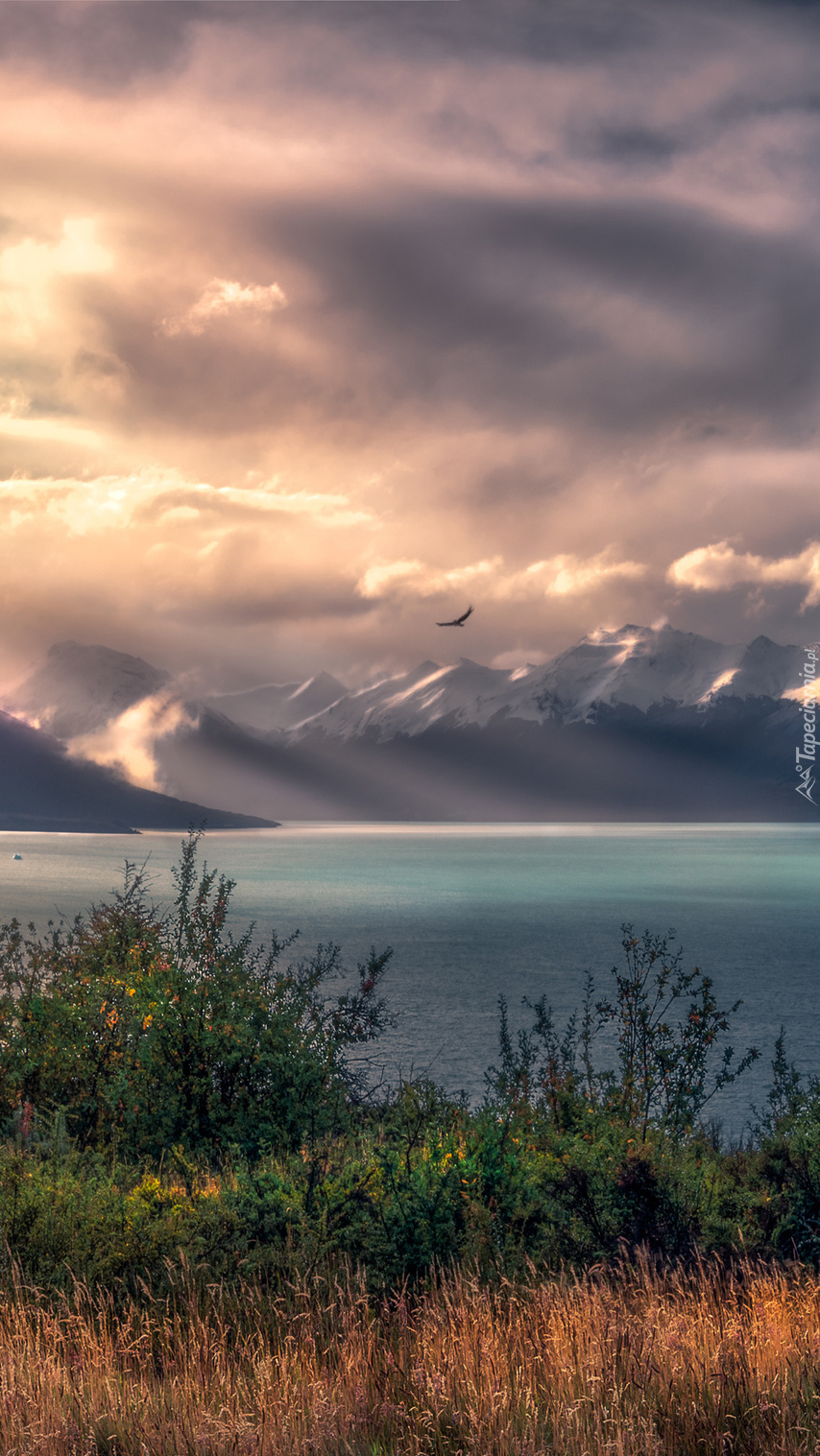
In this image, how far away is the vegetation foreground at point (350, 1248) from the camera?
6.13m

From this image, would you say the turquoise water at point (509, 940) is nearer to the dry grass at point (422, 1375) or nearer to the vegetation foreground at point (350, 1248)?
the vegetation foreground at point (350, 1248)

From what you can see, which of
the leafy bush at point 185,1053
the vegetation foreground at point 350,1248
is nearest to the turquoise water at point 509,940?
the leafy bush at point 185,1053

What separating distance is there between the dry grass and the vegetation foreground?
0.10 ft

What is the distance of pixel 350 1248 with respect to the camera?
9359 mm

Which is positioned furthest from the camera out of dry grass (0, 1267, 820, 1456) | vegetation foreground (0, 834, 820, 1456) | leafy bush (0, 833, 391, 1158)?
leafy bush (0, 833, 391, 1158)

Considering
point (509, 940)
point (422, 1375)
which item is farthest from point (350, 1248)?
point (509, 940)

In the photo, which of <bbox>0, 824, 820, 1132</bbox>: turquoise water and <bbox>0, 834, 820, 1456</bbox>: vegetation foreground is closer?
<bbox>0, 834, 820, 1456</bbox>: vegetation foreground

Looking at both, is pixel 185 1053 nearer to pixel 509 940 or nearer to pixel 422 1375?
pixel 422 1375

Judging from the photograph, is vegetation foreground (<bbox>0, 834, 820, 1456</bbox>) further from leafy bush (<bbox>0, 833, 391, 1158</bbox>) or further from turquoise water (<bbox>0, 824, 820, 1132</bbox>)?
turquoise water (<bbox>0, 824, 820, 1132</bbox>)

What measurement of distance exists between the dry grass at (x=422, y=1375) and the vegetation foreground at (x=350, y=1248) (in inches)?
1.1

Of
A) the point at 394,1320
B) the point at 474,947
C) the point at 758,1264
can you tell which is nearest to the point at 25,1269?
the point at 394,1320

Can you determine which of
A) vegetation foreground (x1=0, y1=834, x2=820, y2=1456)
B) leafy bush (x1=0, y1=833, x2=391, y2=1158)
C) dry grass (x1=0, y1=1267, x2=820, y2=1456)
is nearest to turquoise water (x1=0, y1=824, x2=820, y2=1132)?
leafy bush (x1=0, y1=833, x2=391, y2=1158)

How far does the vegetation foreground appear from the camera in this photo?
241 inches

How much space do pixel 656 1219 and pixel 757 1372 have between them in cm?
403
